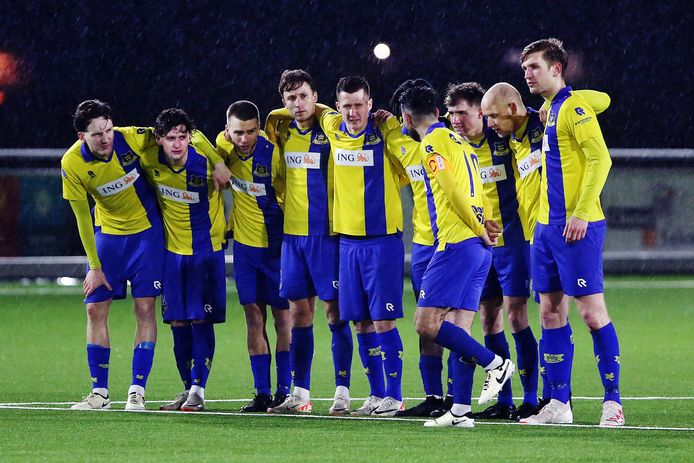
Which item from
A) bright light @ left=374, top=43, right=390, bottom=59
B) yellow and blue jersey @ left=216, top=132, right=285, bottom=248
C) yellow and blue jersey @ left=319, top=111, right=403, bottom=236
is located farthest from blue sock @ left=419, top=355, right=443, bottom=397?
bright light @ left=374, top=43, right=390, bottom=59

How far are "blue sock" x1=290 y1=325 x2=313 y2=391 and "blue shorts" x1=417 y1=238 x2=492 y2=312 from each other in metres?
1.18

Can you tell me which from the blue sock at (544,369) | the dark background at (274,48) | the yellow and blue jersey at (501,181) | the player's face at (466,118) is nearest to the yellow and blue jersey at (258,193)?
the player's face at (466,118)

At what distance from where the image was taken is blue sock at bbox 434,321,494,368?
6844mm

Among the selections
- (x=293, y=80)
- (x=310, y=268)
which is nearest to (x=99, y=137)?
(x=293, y=80)

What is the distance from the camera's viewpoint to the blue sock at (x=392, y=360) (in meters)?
7.60

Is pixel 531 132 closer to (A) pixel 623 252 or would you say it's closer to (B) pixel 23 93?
(A) pixel 623 252

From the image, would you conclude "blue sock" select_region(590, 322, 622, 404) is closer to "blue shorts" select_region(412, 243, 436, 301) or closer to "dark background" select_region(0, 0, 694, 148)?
"blue shorts" select_region(412, 243, 436, 301)

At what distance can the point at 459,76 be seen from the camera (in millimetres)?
24266

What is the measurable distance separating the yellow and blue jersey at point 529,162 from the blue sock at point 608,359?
2.74 feet

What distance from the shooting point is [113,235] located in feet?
26.7

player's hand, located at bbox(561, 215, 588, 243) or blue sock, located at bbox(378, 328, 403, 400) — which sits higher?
player's hand, located at bbox(561, 215, 588, 243)

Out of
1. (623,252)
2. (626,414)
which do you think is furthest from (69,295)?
(626,414)

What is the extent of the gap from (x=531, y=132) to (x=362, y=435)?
2140 millimetres

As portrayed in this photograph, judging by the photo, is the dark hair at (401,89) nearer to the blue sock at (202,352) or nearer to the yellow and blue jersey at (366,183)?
the yellow and blue jersey at (366,183)
